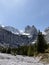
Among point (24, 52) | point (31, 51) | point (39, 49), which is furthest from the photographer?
point (24, 52)

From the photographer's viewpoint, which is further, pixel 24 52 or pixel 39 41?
pixel 24 52

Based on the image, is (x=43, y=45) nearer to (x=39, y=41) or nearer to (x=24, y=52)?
(x=39, y=41)

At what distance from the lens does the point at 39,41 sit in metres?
81.9

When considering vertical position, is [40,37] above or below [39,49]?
above

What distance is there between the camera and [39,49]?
3159 inches

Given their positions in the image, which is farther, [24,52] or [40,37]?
[24,52]

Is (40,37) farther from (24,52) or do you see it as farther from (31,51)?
(24,52)

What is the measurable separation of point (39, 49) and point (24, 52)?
1711 centimetres

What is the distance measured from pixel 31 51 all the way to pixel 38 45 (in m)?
5.95

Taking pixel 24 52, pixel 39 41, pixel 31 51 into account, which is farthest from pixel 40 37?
pixel 24 52

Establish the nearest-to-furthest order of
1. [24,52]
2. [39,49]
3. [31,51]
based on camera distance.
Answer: [39,49] < [31,51] < [24,52]

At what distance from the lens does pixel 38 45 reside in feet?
266

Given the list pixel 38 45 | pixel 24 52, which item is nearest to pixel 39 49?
pixel 38 45

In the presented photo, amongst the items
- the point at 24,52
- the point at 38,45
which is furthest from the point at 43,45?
the point at 24,52
